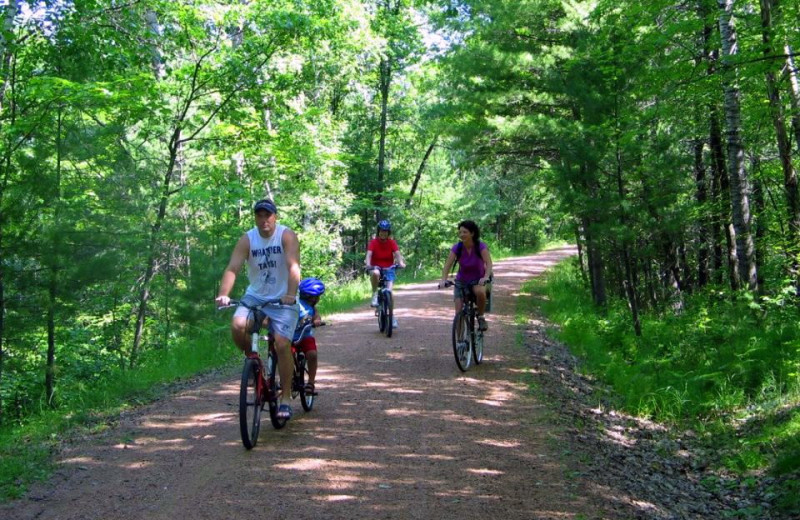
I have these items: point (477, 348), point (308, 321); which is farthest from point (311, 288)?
point (477, 348)

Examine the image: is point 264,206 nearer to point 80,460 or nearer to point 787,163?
point 80,460

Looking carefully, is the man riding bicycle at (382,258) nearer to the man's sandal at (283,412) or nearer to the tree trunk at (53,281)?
the tree trunk at (53,281)

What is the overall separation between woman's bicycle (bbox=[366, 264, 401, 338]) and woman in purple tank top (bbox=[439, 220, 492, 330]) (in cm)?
227

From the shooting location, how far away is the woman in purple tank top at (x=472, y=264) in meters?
8.60

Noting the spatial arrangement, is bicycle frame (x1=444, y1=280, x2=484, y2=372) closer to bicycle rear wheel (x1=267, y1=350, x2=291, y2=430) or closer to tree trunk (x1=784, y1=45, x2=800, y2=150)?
bicycle rear wheel (x1=267, y1=350, x2=291, y2=430)

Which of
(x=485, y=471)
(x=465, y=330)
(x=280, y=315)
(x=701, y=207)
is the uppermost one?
(x=701, y=207)

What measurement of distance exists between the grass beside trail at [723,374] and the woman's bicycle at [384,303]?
129 inches

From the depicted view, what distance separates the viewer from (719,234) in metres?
13.9

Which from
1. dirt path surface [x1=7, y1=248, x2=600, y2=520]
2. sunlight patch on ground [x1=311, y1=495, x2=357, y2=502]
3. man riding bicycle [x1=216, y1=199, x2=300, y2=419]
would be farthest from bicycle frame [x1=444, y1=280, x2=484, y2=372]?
sunlight patch on ground [x1=311, y1=495, x2=357, y2=502]

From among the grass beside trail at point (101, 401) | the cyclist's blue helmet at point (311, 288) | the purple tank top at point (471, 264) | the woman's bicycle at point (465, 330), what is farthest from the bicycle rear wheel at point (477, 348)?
the grass beside trail at point (101, 401)

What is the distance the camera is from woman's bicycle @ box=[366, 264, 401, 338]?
10898 millimetres

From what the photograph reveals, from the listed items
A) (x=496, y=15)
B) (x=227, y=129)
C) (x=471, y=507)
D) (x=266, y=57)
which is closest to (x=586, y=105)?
(x=496, y=15)

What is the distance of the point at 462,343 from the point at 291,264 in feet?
12.3

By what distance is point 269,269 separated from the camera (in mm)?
5695
